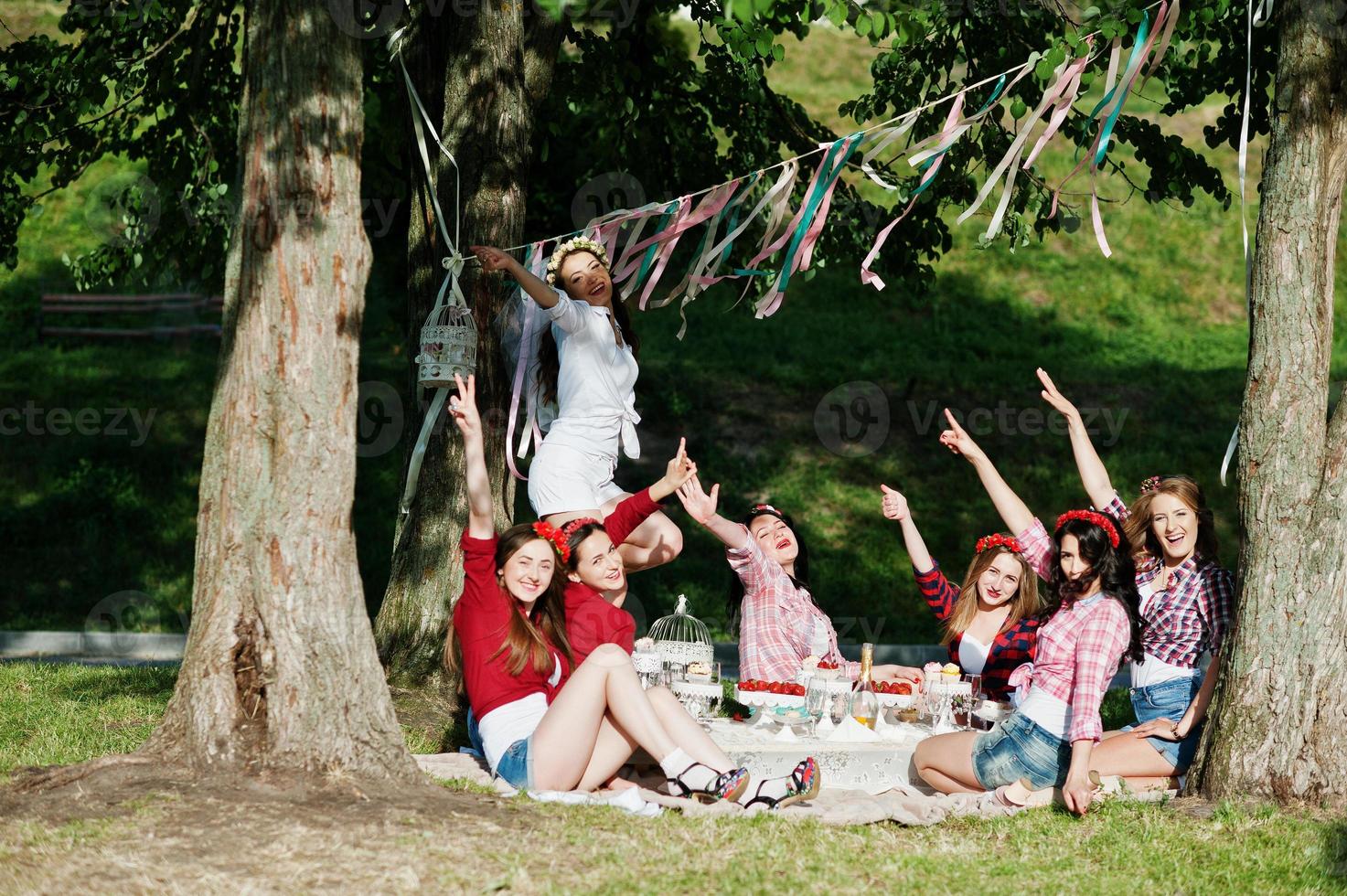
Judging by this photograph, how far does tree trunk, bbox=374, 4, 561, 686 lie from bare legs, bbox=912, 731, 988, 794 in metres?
2.16

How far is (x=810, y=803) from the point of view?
16.0ft

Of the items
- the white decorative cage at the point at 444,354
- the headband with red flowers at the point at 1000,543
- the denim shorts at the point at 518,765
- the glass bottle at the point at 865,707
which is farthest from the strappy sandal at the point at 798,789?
the white decorative cage at the point at 444,354

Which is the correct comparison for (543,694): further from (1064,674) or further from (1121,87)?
(1121,87)

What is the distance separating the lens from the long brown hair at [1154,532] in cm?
553

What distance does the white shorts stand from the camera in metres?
5.59

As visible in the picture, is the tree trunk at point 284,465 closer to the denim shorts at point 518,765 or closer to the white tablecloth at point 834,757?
the denim shorts at point 518,765

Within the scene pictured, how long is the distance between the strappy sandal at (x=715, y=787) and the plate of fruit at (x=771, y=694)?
2.70 feet

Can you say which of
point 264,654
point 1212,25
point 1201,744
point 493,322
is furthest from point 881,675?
point 1212,25

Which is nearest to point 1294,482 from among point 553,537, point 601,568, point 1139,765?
point 1139,765

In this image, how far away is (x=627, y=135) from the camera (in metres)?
9.24

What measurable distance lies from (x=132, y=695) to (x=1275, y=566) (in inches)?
212

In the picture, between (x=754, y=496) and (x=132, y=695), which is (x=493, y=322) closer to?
(x=132, y=695)

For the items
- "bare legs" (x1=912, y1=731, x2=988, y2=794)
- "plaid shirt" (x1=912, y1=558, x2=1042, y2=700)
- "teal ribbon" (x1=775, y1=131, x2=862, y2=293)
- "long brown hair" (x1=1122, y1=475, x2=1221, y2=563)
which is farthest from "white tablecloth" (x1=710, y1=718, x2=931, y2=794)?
"teal ribbon" (x1=775, y1=131, x2=862, y2=293)

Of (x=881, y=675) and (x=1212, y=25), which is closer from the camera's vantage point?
(x=881, y=675)
